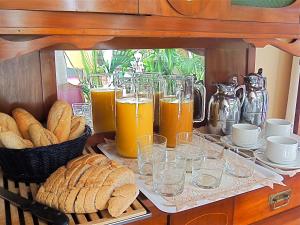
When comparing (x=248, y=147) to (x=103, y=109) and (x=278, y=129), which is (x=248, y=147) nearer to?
(x=278, y=129)

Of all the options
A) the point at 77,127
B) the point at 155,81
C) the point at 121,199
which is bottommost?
the point at 121,199

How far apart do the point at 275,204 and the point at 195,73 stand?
0.58 metres

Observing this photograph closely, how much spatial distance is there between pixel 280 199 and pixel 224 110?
37cm

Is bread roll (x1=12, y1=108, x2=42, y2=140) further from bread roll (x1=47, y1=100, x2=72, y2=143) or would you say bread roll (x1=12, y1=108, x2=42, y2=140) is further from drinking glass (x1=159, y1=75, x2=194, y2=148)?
drinking glass (x1=159, y1=75, x2=194, y2=148)

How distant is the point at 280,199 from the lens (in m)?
0.88

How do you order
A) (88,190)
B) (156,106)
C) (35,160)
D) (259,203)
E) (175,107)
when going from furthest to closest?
(156,106), (175,107), (259,203), (35,160), (88,190)

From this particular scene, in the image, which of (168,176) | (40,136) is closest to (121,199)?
(168,176)

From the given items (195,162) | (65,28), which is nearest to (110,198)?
(195,162)

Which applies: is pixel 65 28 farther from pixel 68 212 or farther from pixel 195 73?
pixel 195 73

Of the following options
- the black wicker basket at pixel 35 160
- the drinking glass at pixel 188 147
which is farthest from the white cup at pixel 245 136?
the black wicker basket at pixel 35 160

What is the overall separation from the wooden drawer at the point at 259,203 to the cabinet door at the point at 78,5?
55cm

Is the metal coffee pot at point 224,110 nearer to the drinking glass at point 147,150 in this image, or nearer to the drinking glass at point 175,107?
the drinking glass at point 175,107

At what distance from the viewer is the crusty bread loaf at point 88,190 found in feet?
2.05

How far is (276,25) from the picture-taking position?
98 cm
